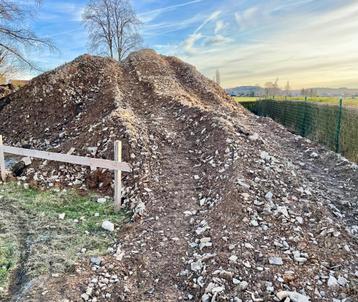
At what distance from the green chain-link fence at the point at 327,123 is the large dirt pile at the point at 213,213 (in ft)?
1.83

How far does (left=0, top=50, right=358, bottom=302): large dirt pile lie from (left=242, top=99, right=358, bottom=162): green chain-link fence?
558 mm

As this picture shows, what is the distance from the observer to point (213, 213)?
16.5 ft

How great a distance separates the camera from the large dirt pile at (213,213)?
3.64 meters

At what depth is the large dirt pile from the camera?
364 centimetres

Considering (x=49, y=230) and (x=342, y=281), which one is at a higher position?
(x=49, y=230)

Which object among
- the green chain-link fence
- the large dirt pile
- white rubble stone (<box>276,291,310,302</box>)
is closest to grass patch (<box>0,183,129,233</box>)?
the large dirt pile

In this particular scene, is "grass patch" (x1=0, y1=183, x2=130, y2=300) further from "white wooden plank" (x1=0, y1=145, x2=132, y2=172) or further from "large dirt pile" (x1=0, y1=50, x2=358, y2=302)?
"white wooden plank" (x1=0, y1=145, x2=132, y2=172)

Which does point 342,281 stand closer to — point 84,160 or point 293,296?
point 293,296

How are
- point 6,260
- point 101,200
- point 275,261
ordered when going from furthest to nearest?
point 101,200 < point 6,260 < point 275,261

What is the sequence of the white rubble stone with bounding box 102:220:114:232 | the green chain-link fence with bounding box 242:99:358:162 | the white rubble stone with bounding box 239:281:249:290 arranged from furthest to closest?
the green chain-link fence with bounding box 242:99:358:162 < the white rubble stone with bounding box 102:220:114:232 < the white rubble stone with bounding box 239:281:249:290

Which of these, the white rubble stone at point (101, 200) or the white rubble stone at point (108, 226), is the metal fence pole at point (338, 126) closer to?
the white rubble stone at point (101, 200)

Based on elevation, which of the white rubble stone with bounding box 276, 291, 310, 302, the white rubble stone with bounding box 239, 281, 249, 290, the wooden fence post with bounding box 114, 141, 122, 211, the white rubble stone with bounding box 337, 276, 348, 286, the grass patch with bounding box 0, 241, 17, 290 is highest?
the wooden fence post with bounding box 114, 141, 122, 211

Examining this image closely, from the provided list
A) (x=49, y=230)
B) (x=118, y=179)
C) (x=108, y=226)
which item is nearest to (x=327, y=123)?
(x=118, y=179)

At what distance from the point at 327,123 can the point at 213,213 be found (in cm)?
696
